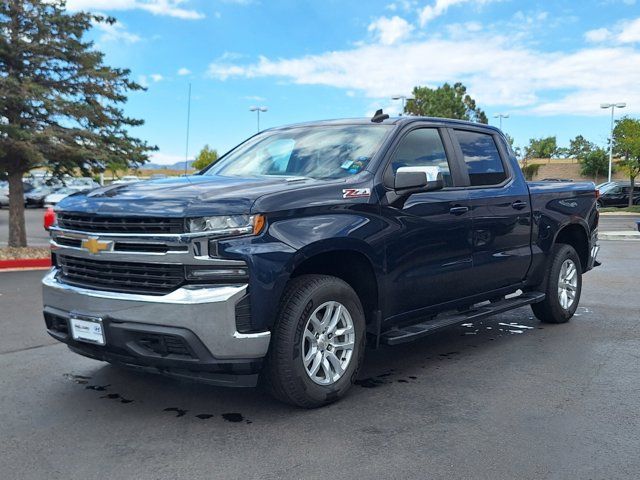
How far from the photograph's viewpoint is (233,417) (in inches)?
162

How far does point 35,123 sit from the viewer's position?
12336mm

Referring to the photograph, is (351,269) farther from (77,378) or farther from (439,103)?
(439,103)

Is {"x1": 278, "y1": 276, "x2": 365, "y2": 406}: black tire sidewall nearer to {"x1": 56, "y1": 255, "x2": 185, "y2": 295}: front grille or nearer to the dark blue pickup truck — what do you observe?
the dark blue pickup truck

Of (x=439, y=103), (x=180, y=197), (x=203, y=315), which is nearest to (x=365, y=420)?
(x=203, y=315)

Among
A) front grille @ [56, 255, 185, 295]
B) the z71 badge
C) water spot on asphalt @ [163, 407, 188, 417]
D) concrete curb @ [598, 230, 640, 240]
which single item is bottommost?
concrete curb @ [598, 230, 640, 240]

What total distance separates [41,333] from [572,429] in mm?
4899

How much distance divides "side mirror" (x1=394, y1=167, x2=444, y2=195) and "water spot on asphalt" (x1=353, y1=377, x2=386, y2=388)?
141 cm

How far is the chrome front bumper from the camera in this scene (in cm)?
370

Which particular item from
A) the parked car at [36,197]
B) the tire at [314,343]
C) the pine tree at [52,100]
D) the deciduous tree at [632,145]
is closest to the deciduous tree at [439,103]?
the deciduous tree at [632,145]

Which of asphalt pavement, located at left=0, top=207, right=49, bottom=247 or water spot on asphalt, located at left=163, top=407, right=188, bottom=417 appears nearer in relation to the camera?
water spot on asphalt, located at left=163, top=407, right=188, bottom=417

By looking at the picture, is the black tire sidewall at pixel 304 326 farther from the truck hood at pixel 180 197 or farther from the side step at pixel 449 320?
the truck hood at pixel 180 197

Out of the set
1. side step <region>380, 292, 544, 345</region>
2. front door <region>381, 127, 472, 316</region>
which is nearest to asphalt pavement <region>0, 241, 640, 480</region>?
side step <region>380, 292, 544, 345</region>

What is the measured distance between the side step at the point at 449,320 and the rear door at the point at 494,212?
7.0 inches

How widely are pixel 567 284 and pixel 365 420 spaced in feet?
12.6
